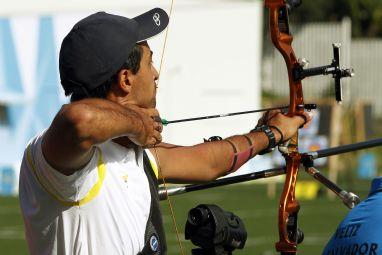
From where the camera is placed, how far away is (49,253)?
3.68 meters

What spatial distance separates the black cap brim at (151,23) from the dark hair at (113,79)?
0.21 feet

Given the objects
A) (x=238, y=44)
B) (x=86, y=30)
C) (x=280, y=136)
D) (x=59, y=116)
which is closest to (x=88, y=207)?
(x=59, y=116)

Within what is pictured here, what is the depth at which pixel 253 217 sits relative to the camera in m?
12.8

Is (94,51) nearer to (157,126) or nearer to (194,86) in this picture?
(157,126)

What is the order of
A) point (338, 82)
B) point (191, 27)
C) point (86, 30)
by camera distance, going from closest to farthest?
1. point (86, 30)
2. point (338, 82)
3. point (191, 27)

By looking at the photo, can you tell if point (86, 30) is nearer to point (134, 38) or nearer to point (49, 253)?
point (134, 38)

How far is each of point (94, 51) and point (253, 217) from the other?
9365 millimetres

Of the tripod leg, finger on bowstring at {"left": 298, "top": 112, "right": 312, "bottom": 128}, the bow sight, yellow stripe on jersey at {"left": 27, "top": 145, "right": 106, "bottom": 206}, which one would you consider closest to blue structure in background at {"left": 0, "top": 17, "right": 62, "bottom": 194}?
finger on bowstring at {"left": 298, "top": 112, "right": 312, "bottom": 128}

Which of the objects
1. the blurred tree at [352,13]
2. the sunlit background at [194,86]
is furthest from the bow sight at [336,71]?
the blurred tree at [352,13]

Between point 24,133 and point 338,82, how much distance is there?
13.5 meters

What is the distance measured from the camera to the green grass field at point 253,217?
1023 cm

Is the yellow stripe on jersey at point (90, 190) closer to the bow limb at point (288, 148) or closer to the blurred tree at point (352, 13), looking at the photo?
the bow limb at point (288, 148)

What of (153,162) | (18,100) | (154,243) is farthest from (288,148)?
(18,100)

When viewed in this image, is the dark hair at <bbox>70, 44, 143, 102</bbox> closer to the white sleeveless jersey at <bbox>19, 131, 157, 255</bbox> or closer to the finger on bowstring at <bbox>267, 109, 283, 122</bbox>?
the white sleeveless jersey at <bbox>19, 131, 157, 255</bbox>
